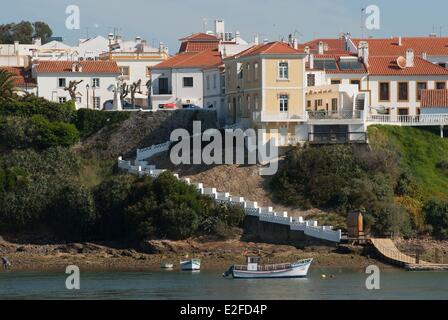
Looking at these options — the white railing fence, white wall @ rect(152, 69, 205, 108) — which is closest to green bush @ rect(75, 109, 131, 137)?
the white railing fence

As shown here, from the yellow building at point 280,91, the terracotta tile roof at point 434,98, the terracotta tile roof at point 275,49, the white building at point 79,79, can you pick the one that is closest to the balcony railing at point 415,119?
the terracotta tile roof at point 434,98

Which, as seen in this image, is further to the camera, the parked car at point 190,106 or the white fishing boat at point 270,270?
the parked car at point 190,106

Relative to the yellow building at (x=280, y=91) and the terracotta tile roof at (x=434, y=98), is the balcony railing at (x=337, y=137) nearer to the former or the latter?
the yellow building at (x=280, y=91)

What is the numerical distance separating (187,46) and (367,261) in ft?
136

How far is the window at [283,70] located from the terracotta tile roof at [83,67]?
21.5 metres

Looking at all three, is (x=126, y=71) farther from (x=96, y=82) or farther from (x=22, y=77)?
(x=22, y=77)

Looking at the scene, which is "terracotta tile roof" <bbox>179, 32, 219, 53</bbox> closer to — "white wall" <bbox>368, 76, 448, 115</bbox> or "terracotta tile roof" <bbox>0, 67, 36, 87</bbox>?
"terracotta tile roof" <bbox>0, 67, 36, 87</bbox>

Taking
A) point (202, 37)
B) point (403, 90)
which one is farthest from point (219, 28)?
→ point (403, 90)

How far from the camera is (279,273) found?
71.9 metres

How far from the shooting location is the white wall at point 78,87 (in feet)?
345

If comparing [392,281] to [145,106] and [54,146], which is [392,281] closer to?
[54,146]
